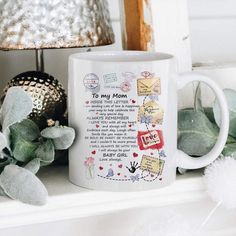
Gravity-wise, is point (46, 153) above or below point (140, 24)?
below

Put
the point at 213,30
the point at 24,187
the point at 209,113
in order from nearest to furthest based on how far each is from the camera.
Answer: the point at 24,187, the point at 209,113, the point at 213,30

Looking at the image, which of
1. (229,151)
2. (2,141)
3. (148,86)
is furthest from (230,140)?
(2,141)

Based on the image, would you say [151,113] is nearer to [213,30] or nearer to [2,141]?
[2,141]

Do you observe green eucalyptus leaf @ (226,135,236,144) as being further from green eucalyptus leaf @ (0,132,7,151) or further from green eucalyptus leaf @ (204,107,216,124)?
green eucalyptus leaf @ (0,132,7,151)

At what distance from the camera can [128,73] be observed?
1.49 ft

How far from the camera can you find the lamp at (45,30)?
503 mm

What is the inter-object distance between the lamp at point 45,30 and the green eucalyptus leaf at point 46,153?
51 mm

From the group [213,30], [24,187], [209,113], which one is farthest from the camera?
[213,30]

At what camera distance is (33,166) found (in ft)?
1.51

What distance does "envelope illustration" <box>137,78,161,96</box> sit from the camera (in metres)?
0.46

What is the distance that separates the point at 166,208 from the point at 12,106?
0.64 feet

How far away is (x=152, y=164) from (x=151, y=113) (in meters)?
0.05

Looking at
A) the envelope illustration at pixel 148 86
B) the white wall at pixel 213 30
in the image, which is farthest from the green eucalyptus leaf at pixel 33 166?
the white wall at pixel 213 30

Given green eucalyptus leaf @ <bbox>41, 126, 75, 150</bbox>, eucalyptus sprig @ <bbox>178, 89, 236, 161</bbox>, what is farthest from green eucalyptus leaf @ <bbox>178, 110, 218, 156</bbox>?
green eucalyptus leaf @ <bbox>41, 126, 75, 150</bbox>
